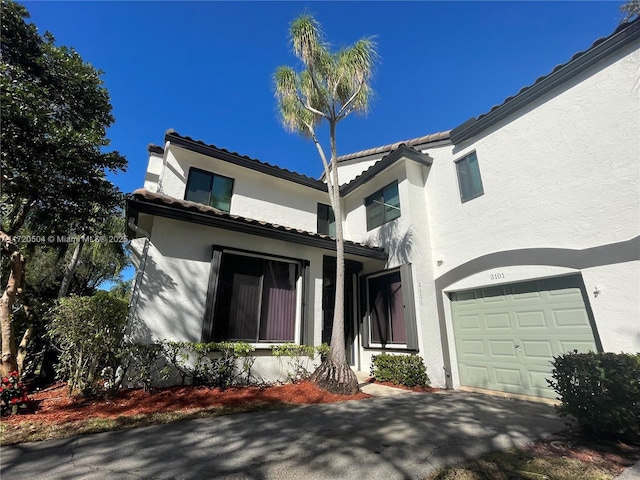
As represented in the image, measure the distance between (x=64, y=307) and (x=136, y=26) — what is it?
24.6 ft

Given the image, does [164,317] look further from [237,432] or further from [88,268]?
[88,268]

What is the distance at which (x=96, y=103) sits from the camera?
648 cm

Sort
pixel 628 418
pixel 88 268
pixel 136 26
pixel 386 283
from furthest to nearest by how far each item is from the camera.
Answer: pixel 88 268, pixel 386 283, pixel 136 26, pixel 628 418

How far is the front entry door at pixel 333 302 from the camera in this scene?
948 centimetres

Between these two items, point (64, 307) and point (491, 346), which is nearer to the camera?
point (64, 307)

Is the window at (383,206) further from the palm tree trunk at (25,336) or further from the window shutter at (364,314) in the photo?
the palm tree trunk at (25,336)

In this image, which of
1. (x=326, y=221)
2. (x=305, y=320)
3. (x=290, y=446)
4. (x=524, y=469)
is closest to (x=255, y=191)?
(x=326, y=221)

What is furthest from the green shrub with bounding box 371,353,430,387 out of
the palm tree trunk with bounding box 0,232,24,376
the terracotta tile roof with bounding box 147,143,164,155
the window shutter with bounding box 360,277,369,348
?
the terracotta tile roof with bounding box 147,143,164,155

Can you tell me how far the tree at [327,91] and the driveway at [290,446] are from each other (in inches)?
85.9

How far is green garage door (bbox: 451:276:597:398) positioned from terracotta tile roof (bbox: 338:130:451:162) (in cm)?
494

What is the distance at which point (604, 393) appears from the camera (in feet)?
11.6

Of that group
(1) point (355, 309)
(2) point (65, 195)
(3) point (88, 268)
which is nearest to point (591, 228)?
(1) point (355, 309)

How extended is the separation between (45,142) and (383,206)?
8737 mm

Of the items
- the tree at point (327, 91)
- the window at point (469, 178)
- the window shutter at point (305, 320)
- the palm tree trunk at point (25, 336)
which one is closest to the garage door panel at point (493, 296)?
the window at point (469, 178)
